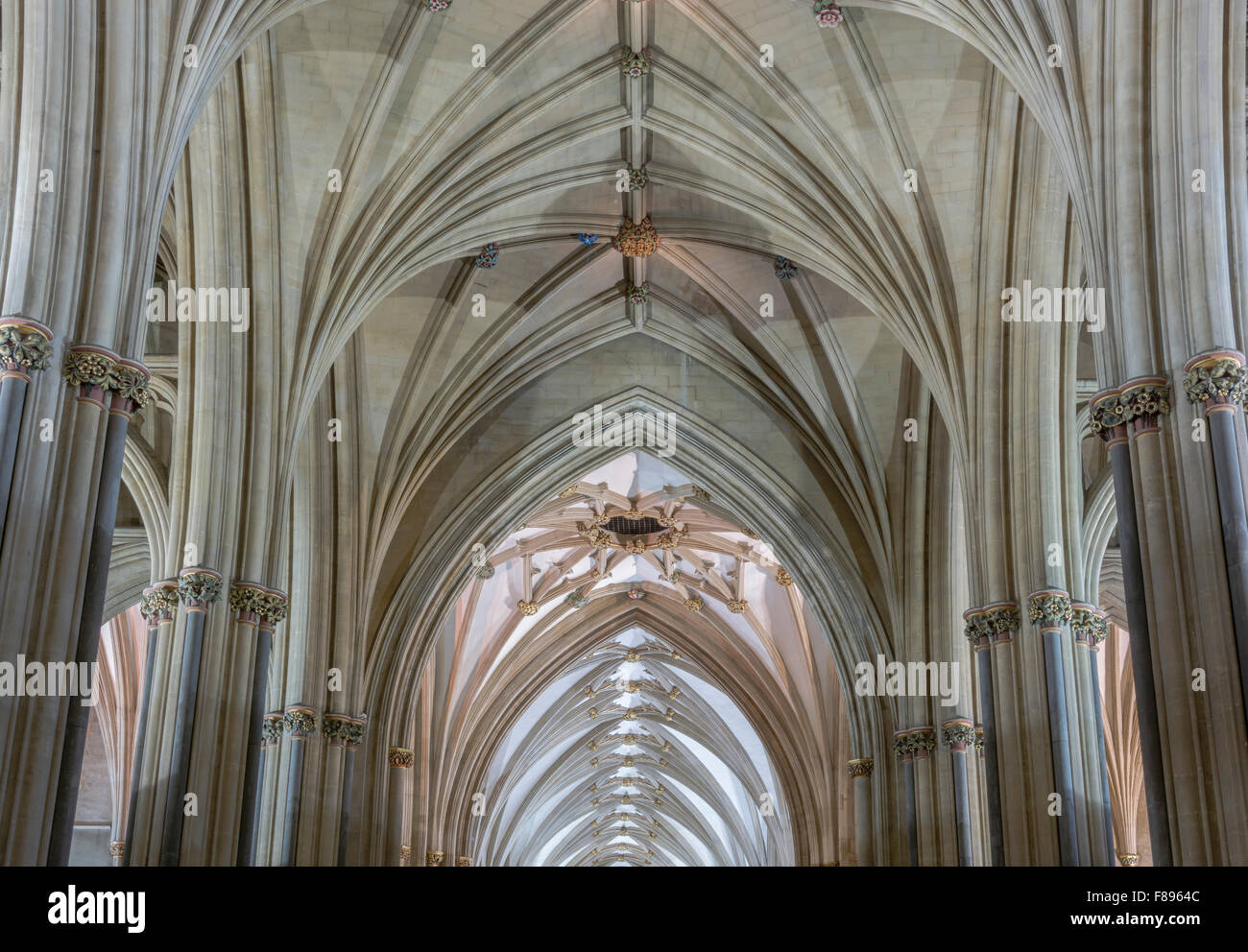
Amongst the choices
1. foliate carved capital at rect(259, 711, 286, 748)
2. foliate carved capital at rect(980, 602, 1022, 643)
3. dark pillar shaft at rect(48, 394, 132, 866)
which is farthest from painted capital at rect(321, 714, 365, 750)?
dark pillar shaft at rect(48, 394, 132, 866)

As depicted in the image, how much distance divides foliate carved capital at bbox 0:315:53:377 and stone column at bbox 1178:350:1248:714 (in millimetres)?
7933

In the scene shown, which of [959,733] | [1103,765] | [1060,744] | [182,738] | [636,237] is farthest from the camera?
[636,237]

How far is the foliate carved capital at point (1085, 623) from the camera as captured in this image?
14938 mm

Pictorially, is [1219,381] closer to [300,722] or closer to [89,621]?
[89,621]

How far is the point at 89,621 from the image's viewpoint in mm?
9703

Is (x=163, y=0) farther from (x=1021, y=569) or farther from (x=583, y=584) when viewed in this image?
(x=583, y=584)

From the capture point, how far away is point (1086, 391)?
19125 millimetres

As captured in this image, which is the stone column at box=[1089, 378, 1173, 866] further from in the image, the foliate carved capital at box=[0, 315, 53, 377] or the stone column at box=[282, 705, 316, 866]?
the stone column at box=[282, 705, 316, 866]

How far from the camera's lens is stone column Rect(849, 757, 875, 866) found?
21.9 m

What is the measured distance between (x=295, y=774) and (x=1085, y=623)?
415 inches

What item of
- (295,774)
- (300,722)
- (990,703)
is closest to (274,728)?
(300,722)

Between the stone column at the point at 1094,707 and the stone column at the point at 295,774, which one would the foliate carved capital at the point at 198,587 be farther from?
the stone column at the point at 1094,707
